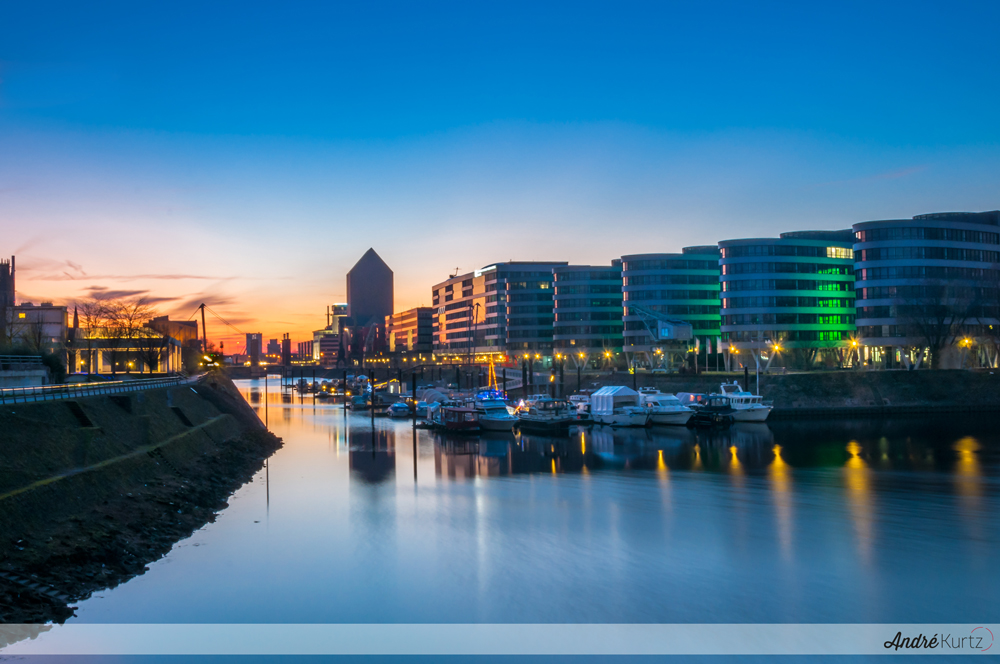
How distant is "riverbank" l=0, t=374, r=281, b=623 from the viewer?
22.8 metres

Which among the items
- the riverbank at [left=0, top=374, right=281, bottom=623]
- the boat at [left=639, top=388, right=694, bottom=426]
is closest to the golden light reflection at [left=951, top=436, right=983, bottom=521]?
the boat at [left=639, top=388, right=694, bottom=426]

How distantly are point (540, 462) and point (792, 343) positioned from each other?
255 feet

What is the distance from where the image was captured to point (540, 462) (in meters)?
58.6

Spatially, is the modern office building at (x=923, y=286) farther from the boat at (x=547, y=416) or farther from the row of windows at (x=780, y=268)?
the boat at (x=547, y=416)

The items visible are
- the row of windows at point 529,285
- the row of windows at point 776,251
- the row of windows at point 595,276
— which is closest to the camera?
the row of windows at point 776,251

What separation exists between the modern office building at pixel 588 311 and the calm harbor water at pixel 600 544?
100276mm

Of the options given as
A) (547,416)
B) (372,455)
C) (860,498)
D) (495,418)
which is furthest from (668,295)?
(860,498)

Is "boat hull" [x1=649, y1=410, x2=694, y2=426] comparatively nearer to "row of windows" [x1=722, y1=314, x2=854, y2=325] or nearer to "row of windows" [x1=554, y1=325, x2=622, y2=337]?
"row of windows" [x1=722, y1=314, x2=854, y2=325]

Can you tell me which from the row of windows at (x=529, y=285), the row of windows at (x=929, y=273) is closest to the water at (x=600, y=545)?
the row of windows at (x=929, y=273)

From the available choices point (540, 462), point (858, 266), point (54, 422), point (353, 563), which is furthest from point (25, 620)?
point (858, 266)

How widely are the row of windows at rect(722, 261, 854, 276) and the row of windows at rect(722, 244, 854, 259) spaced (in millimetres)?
1505

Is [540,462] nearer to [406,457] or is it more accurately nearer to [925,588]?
[406,457]

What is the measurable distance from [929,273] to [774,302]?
22510 millimetres

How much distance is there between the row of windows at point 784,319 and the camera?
123 m
